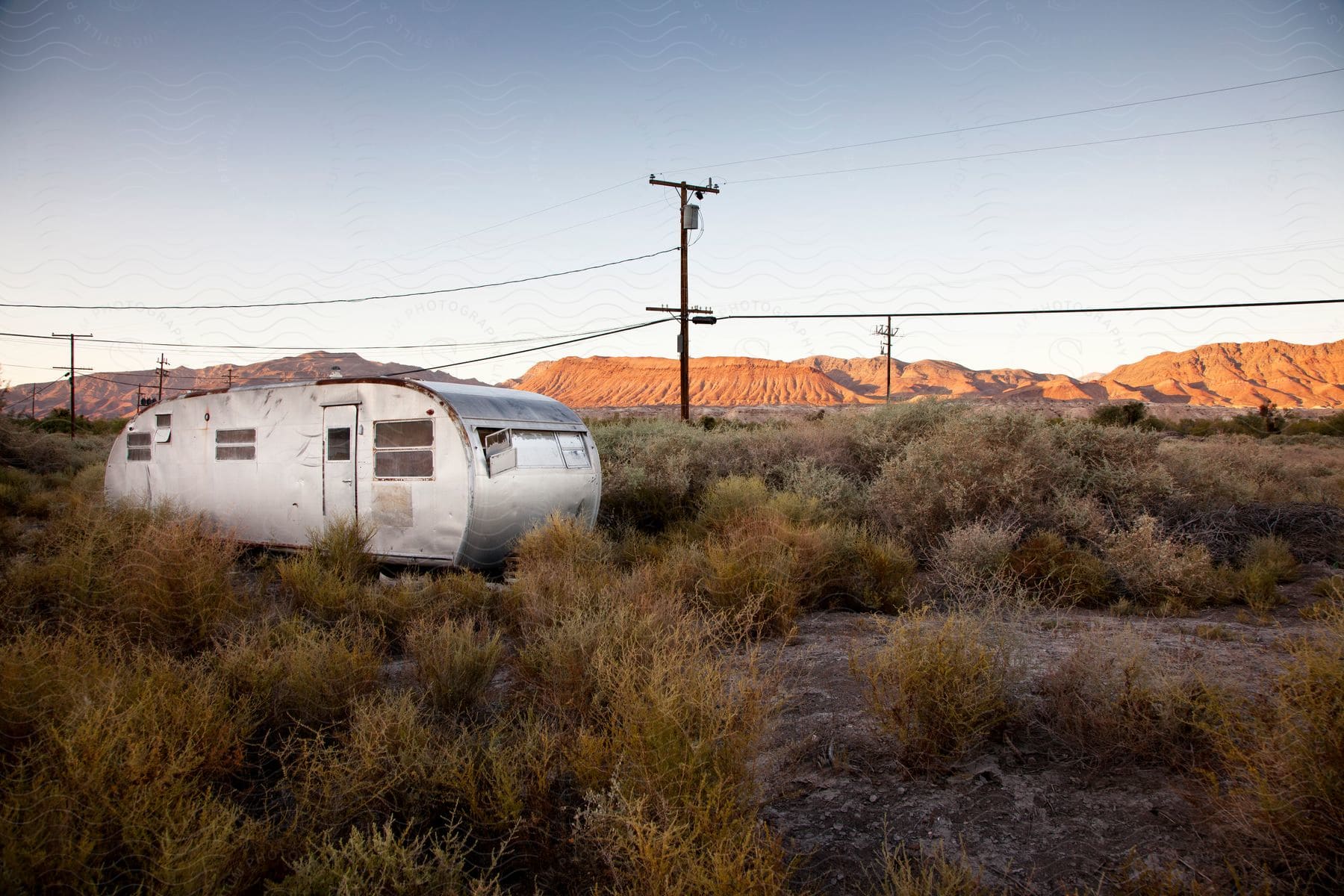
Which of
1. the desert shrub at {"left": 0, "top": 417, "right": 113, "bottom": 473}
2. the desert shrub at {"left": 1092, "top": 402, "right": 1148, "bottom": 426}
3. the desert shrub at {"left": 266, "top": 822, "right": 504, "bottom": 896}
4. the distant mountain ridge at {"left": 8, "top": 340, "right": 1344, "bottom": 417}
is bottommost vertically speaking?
the desert shrub at {"left": 266, "top": 822, "right": 504, "bottom": 896}

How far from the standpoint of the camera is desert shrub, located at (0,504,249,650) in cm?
582

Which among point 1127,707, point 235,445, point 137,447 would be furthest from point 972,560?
point 137,447

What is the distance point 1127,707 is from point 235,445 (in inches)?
459

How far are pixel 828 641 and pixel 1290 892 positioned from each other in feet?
12.0

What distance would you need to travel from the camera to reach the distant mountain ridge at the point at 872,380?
99688 millimetres

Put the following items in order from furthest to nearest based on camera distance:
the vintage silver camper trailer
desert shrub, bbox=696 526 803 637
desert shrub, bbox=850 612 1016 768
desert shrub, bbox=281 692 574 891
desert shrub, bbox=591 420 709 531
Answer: desert shrub, bbox=591 420 709 531
the vintage silver camper trailer
desert shrub, bbox=696 526 803 637
desert shrub, bbox=850 612 1016 768
desert shrub, bbox=281 692 574 891

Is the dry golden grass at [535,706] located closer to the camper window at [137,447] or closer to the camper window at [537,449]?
the camper window at [537,449]

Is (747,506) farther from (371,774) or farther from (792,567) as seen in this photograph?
(371,774)

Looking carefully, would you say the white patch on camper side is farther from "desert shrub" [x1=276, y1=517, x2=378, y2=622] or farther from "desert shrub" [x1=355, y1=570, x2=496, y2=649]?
"desert shrub" [x1=355, y1=570, x2=496, y2=649]

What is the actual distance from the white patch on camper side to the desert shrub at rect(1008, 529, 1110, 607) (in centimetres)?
722

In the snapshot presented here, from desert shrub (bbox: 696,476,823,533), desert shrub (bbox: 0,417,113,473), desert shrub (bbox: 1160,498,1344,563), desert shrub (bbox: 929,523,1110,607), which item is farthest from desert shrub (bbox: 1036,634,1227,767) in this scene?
desert shrub (bbox: 0,417,113,473)

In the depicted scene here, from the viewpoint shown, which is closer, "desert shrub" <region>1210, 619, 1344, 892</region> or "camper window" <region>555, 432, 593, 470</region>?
"desert shrub" <region>1210, 619, 1344, 892</region>

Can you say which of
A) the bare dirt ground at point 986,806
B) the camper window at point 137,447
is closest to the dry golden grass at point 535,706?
the bare dirt ground at point 986,806

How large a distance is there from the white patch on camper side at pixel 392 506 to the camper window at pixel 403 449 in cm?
14
